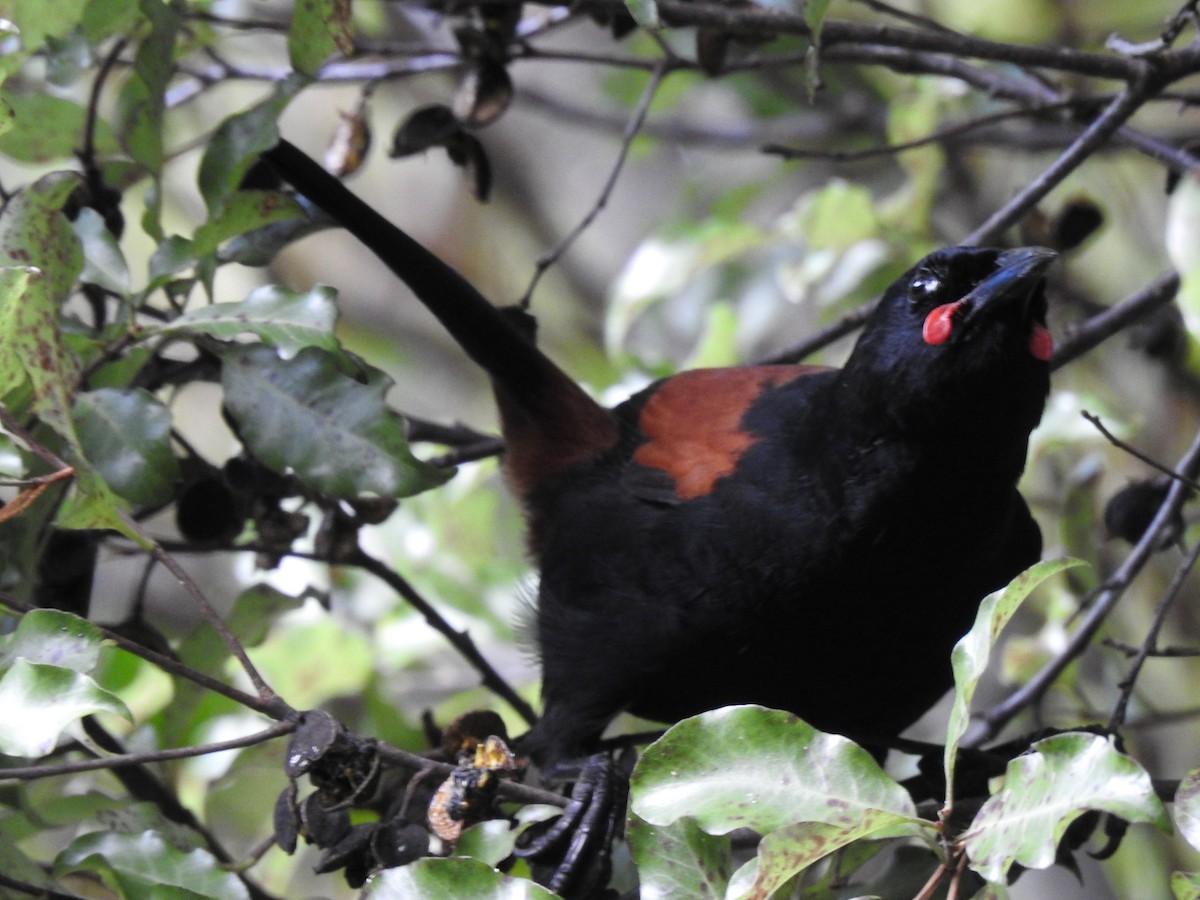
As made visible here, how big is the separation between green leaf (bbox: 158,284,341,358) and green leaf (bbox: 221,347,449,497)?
0.20 ft

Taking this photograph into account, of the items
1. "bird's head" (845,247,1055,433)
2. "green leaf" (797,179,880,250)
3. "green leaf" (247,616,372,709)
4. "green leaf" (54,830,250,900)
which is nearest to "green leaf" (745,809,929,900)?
"green leaf" (54,830,250,900)

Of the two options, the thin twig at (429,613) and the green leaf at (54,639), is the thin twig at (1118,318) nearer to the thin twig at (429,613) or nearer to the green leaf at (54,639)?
the thin twig at (429,613)

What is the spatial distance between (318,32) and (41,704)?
0.81m

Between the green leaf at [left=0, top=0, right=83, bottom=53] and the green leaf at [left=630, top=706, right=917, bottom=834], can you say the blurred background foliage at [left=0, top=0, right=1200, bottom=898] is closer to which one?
the green leaf at [left=0, top=0, right=83, bottom=53]

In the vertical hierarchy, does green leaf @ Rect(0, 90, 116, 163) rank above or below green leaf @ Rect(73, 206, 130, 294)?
above

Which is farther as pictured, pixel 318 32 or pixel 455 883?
pixel 318 32

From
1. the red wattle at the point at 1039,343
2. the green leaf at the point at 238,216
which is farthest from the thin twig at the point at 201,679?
the red wattle at the point at 1039,343

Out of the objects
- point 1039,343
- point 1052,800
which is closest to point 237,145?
point 1039,343

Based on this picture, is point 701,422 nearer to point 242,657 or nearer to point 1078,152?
point 1078,152

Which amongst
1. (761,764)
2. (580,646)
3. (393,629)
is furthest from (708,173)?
(761,764)

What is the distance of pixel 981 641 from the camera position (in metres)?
1.02

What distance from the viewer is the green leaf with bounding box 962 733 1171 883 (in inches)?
34.2

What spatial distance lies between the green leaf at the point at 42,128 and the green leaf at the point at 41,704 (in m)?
0.75

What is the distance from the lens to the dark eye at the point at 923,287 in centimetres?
158
